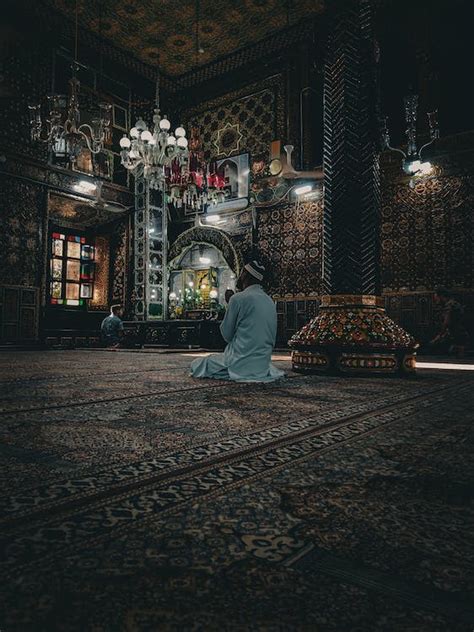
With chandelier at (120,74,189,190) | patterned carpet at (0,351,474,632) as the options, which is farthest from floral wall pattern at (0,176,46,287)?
patterned carpet at (0,351,474,632)

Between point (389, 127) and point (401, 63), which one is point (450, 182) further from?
point (401, 63)

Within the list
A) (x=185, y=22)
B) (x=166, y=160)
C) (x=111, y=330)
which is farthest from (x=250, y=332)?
(x=185, y=22)

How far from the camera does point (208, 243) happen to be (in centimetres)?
1187

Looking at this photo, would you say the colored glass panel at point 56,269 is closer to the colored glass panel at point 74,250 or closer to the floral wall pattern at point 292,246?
the colored glass panel at point 74,250

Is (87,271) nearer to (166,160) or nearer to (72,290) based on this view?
(72,290)

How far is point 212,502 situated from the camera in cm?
96

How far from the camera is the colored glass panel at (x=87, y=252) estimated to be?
12.9 m

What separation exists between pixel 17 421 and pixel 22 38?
1125cm

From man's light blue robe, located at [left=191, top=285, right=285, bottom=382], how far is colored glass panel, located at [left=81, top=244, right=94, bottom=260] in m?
10.4

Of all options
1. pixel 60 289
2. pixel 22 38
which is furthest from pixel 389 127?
pixel 60 289

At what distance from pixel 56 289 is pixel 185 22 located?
295 inches

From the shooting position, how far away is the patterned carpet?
58 centimetres

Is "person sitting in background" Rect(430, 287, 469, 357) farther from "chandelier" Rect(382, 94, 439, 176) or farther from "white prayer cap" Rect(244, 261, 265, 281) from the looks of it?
"white prayer cap" Rect(244, 261, 265, 281)


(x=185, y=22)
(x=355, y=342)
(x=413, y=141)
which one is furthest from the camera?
(x=185, y=22)
